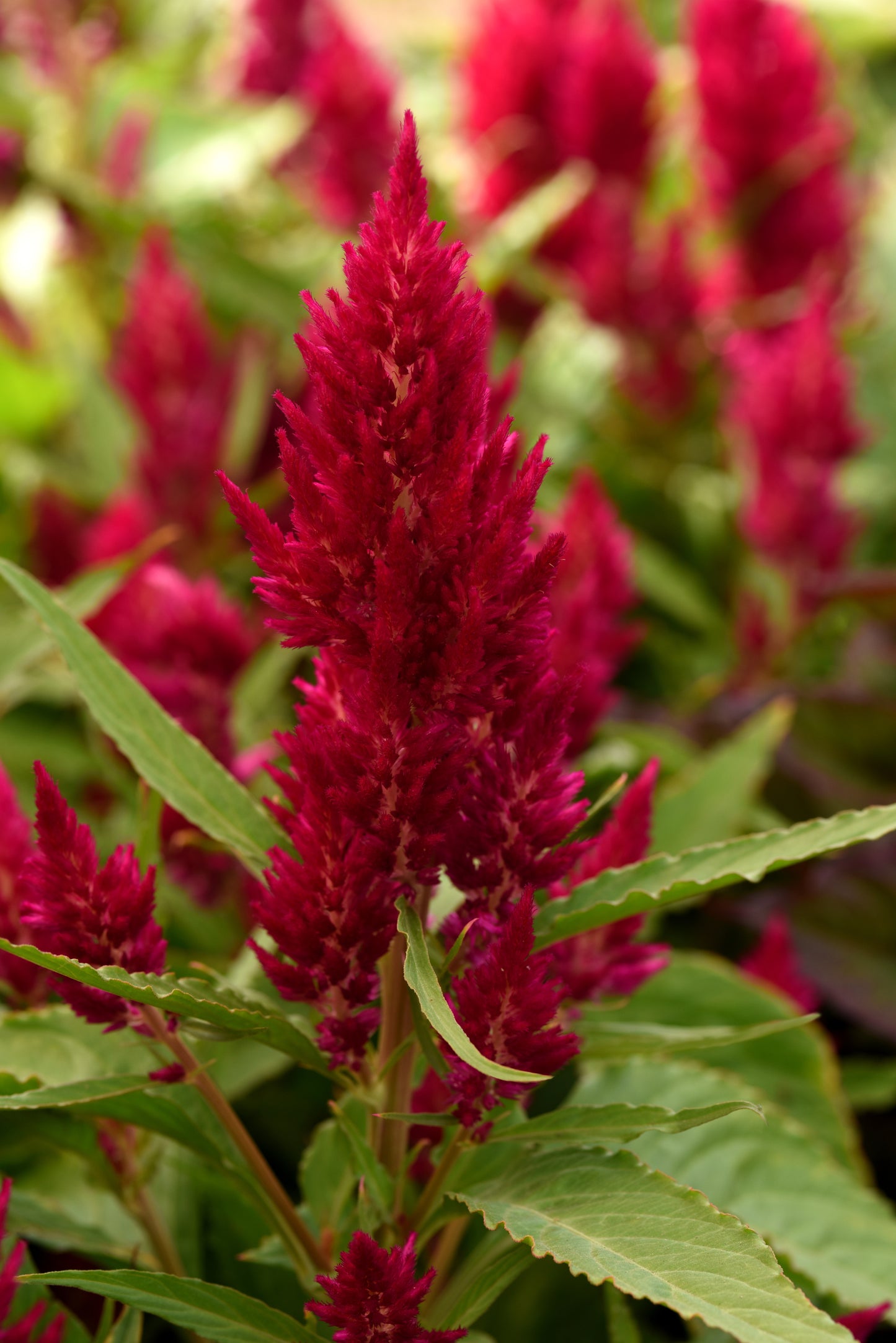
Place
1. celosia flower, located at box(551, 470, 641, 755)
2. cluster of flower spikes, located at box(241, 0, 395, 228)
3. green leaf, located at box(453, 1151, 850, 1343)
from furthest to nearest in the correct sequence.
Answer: cluster of flower spikes, located at box(241, 0, 395, 228), celosia flower, located at box(551, 470, 641, 755), green leaf, located at box(453, 1151, 850, 1343)

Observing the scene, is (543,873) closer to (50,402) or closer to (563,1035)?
(563,1035)

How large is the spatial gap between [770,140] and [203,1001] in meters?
1.57

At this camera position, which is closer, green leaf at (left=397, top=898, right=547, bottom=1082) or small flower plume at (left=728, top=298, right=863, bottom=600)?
green leaf at (left=397, top=898, right=547, bottom=1082)

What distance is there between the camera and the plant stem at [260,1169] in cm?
59

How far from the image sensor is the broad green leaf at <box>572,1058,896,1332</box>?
2.72 feet

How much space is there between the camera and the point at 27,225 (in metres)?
2.24

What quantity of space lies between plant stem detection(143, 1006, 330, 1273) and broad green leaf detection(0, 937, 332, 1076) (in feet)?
0.10

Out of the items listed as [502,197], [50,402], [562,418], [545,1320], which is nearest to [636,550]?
[562,418]

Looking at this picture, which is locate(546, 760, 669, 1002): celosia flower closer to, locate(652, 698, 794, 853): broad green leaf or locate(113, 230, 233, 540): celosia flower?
locate(652, 698, 794, 853): broad green leaf

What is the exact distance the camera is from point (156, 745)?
24.7 inches

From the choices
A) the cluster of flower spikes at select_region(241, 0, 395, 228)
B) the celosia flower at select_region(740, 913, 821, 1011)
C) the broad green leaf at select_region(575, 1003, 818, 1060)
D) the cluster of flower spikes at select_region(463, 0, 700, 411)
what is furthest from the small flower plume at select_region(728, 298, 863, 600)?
the broad green leaf at select_region(575, 1003, 818, 1060)

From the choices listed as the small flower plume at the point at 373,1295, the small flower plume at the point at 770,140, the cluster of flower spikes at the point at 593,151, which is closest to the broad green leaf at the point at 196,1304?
the small flower plume at the point at 373,1295

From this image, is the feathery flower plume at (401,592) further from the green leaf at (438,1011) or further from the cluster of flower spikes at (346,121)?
the cluster of flower spikes at (346,121)

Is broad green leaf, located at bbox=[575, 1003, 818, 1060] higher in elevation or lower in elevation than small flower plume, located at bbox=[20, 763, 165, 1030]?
lower
